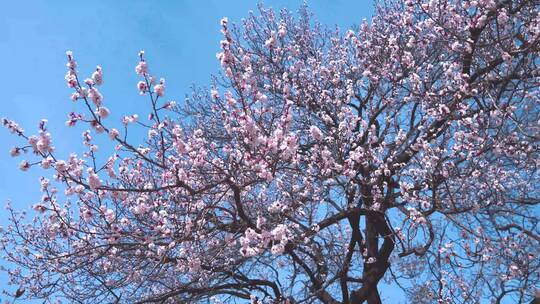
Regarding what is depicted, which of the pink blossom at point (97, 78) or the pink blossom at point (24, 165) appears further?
the pink blossom at point (97, 78)

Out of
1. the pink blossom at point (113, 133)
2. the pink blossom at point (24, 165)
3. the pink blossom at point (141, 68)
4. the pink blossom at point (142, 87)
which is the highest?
the pink blossom at point (141, 68)

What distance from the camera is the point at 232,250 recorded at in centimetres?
796

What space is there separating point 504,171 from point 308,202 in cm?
353

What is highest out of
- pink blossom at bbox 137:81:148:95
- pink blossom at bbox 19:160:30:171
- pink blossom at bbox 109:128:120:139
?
pink blossom at bbox 137:81:148:95

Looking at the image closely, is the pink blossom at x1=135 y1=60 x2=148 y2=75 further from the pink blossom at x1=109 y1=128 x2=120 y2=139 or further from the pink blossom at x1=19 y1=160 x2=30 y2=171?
the pink blossom at x1=19 y1=160 x2=30 y2=171

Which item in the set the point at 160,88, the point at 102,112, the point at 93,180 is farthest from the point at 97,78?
the point at 93,180

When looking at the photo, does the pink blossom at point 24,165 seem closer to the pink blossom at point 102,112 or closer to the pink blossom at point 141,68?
the pink blossom at point 102,112

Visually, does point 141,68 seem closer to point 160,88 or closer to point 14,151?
point 160,88

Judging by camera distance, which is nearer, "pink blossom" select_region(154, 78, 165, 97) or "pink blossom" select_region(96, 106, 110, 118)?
"pink blossom" select_region(96, 106, 110, 118)

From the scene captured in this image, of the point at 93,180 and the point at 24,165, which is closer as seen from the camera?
the point at 24,165

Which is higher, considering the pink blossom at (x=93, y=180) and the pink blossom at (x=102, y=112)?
the pink blossom at (x=102, y=112)

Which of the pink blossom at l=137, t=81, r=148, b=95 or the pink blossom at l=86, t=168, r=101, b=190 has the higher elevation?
the pink blossom at l=137, t=81, r=148, b=95

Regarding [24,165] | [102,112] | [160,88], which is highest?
[160,88]

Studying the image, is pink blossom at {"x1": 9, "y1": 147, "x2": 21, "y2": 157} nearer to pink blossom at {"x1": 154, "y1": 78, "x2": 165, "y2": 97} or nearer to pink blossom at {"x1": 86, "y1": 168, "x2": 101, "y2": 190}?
pink blossom at {"x1": 86, "y1": 168, "x2": 101, "y2": 190}
